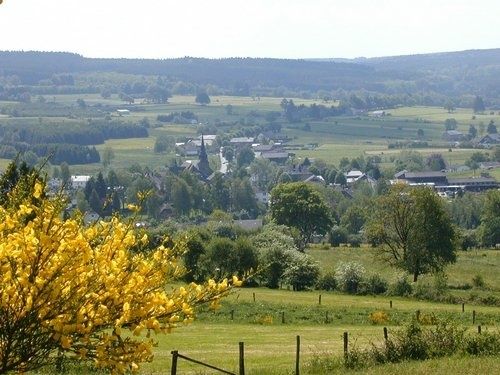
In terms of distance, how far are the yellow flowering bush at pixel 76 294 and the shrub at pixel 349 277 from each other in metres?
46.3

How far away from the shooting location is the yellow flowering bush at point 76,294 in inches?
310

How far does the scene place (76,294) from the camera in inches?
314

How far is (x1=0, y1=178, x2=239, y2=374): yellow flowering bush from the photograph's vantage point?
788 cm

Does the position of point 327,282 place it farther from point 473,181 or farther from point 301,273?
point 473,181

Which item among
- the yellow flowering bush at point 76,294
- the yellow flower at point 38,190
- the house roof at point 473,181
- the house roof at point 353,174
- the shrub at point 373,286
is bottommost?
A: the house roof at point 353,174

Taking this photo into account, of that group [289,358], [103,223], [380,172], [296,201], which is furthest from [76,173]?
[103,223]

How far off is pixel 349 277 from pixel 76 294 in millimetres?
47252

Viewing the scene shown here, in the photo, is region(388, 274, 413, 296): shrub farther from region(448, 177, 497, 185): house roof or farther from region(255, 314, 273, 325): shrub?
region(448, 177, 497, 185): house roof

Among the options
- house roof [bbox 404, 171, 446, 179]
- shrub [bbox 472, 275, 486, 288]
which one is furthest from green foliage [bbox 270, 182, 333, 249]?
house roof [bbox 404, 171, 446, 179]

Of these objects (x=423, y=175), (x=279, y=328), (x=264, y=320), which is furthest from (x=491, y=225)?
(x=423, y=175)

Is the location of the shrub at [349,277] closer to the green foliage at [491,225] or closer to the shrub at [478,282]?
the shrub at [478,282]

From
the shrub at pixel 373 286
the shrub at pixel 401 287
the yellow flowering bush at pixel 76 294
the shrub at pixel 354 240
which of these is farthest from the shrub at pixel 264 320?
the shrub at pixel 354 240

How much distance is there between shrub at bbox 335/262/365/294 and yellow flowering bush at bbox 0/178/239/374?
46312 mm

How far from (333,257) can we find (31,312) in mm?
71925
